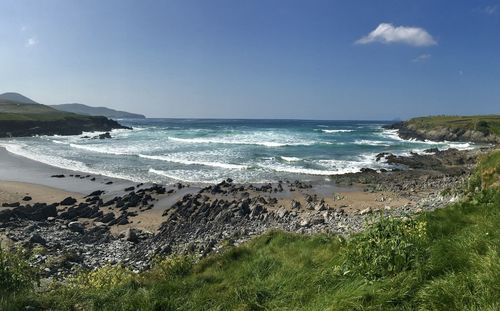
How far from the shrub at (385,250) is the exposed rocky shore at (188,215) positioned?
1.30m

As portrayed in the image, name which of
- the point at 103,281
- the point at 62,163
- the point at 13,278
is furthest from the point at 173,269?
the point at 62,163

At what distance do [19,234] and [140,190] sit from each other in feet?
31.1

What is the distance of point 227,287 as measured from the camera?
6672 mm

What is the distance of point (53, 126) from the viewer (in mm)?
84125

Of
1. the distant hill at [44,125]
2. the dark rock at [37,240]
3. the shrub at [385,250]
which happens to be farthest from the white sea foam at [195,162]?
the distant hill at [44,125]

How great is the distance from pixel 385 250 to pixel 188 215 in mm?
12840

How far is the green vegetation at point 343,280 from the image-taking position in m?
4.47

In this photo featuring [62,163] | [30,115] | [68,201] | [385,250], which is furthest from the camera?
[30,115]

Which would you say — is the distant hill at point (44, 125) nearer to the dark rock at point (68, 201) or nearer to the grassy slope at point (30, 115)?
the grassy slope at point (30, 115)

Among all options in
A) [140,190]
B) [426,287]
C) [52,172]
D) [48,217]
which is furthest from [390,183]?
[52,172]

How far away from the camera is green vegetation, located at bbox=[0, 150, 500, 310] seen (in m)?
4.47

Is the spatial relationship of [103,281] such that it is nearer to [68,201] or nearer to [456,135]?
[68,201]

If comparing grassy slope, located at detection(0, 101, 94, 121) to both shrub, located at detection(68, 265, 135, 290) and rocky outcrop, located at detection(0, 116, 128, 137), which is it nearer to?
rocky outcrop, located at detection(0, 116, 128, 137)

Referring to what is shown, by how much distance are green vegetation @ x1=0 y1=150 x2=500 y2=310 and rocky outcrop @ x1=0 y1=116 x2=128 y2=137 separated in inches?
2946
